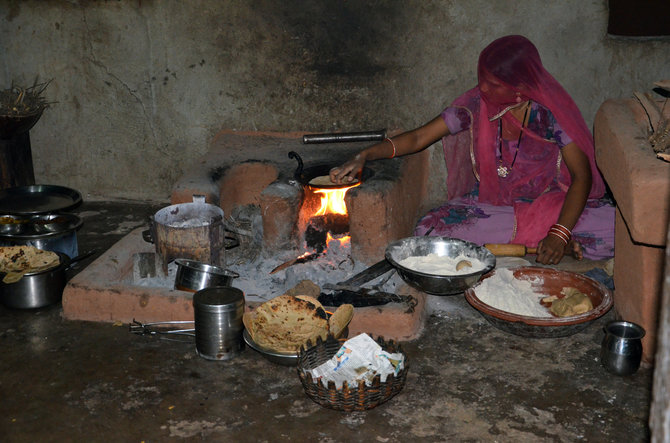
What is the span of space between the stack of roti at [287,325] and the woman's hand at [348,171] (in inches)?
42.5

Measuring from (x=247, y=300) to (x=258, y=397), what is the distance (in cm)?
79

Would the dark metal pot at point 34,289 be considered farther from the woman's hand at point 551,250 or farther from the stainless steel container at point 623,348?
the stainless steel container at point 623,348

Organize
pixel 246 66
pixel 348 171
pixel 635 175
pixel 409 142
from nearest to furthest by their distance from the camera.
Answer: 1. pixel 635 175
2. pixel 348 171
3. pixel 409 142
4. pixel 246 66

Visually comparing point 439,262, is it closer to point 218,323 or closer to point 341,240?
point 341,240

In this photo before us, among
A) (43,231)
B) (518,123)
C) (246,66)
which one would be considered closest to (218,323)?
(43,231)

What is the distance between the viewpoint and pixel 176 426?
2969 mm

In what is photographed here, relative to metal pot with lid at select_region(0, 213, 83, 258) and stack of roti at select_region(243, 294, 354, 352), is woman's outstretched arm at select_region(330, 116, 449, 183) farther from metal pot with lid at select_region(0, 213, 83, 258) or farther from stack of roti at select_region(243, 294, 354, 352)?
metal pot with lid at select_region(0, 213, 83, 258)

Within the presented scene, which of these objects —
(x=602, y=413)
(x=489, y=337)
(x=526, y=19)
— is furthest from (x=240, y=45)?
(x=602, y=413)

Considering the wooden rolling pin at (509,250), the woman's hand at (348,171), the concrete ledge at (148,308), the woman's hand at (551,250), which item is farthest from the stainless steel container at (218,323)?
the woman's hand at (551,250)

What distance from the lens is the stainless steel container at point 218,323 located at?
11.1 feet

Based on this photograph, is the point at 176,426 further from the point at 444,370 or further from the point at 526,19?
the point at 526,19

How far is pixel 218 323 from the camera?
11.2 ft

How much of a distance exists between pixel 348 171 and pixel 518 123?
112cm

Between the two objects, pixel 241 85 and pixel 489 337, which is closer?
pixel 489 337
